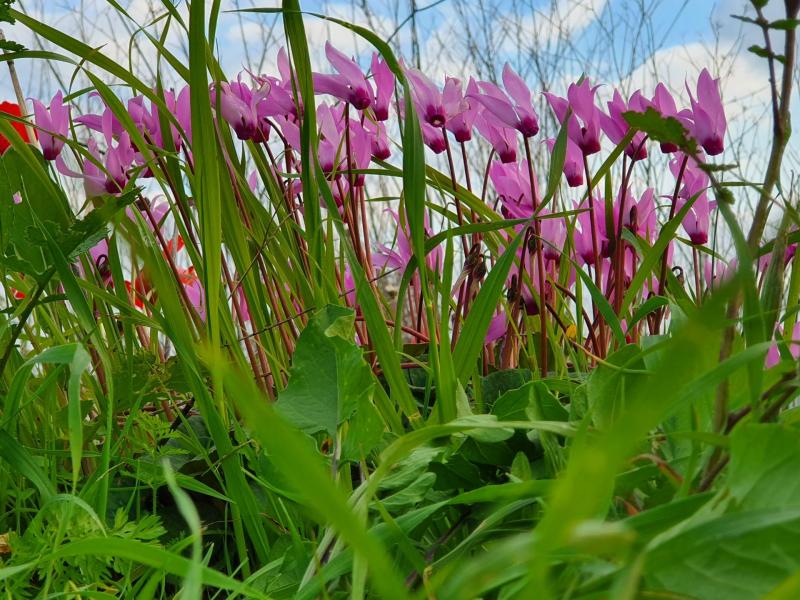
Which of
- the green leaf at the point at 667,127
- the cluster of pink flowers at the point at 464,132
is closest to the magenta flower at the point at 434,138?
the cluster of pink flowers at the point at 464,132

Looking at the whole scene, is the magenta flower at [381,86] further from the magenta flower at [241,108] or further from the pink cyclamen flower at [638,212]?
the pink cyclamen flower at [638,212]

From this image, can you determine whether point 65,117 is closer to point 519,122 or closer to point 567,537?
point 519,122

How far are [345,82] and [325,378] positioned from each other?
0.46 m

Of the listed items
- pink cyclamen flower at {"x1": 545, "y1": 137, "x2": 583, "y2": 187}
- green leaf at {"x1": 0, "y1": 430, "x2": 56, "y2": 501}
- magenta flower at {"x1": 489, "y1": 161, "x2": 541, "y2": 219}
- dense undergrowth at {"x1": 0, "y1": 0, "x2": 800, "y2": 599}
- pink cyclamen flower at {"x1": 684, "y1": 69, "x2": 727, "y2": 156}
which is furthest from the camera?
pink cyclamen flower at {"x1": 545, "y1": 137, "x2": 583, "y2": 187}

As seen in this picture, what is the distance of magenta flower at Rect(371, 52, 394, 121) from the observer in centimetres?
85

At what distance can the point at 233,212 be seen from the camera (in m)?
0.68

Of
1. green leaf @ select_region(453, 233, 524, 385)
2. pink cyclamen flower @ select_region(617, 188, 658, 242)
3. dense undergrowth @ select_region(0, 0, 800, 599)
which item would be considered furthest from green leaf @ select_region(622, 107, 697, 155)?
pink cyclamen flower @ select_region(617, 188, 658, 242)

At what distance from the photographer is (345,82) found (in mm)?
828

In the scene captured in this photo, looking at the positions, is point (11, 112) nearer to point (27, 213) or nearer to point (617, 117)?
point (27, 213)

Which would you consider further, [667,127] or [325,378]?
[325,378]

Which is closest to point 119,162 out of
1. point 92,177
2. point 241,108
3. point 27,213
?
point 92,177

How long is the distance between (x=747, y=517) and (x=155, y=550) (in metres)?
0.20

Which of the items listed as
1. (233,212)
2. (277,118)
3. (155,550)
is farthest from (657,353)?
(277,118)

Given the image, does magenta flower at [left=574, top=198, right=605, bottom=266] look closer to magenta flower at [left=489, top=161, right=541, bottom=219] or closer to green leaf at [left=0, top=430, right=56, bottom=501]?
magenta flower at [left=489, top=161, right=541, bottom=219]
